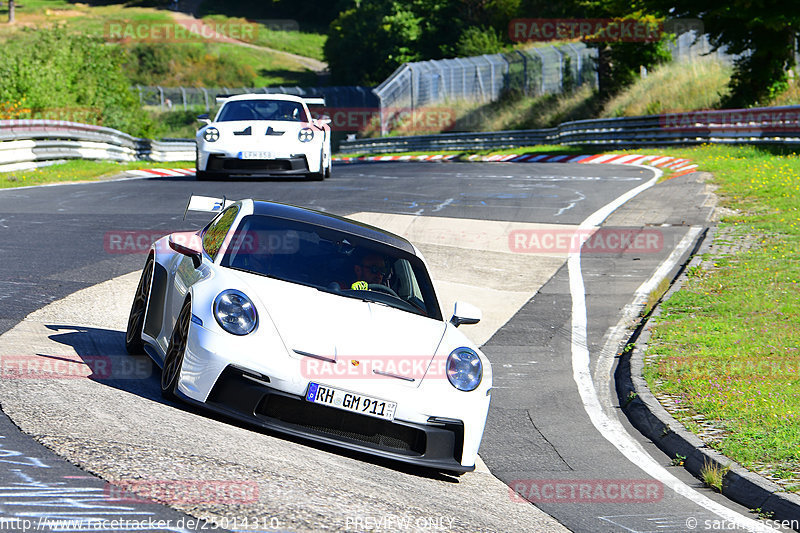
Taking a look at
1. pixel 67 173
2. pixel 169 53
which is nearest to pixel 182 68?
pixel 169 53

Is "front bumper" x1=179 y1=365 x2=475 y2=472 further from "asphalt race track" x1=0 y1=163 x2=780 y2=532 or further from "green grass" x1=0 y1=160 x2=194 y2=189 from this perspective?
"green grass" x1=0 y1=160 x2=194 y2=189

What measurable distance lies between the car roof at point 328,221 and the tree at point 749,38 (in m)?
26.7

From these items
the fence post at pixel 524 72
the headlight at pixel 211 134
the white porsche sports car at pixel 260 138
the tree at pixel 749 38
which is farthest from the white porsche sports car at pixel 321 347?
the fence post at pixel 524 72

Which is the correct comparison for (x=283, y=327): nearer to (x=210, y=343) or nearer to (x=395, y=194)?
(x=210, y=343)

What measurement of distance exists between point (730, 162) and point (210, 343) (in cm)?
2016

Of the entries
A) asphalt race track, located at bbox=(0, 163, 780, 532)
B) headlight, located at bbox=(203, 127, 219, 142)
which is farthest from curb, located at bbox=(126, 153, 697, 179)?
asphalt race track, located at bbox=(0, 163, 780, 532)

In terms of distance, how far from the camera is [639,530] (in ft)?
18.7

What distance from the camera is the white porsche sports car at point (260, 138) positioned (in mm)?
18547

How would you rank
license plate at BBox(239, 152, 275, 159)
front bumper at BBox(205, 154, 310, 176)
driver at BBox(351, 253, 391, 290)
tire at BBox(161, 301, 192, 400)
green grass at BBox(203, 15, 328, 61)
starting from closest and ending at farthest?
tire at BBox(161, 301, 192, 400) < driver at BBox(351, 253, 391, 290) < license plate at BBox(239, 152, 275, 159) < front bumper at BBox(205, 154, 310, 176) < green grass at BBox(203, 15, 328, 61)

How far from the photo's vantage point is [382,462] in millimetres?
6273

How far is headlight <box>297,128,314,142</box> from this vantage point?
18938 millimetres

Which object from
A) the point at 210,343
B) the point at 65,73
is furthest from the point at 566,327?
the point at 65,73

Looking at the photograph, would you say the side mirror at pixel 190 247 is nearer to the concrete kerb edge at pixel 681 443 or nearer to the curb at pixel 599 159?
the concrete kerb edge at pixel 681 443

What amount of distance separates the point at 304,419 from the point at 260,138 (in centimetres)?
1315
